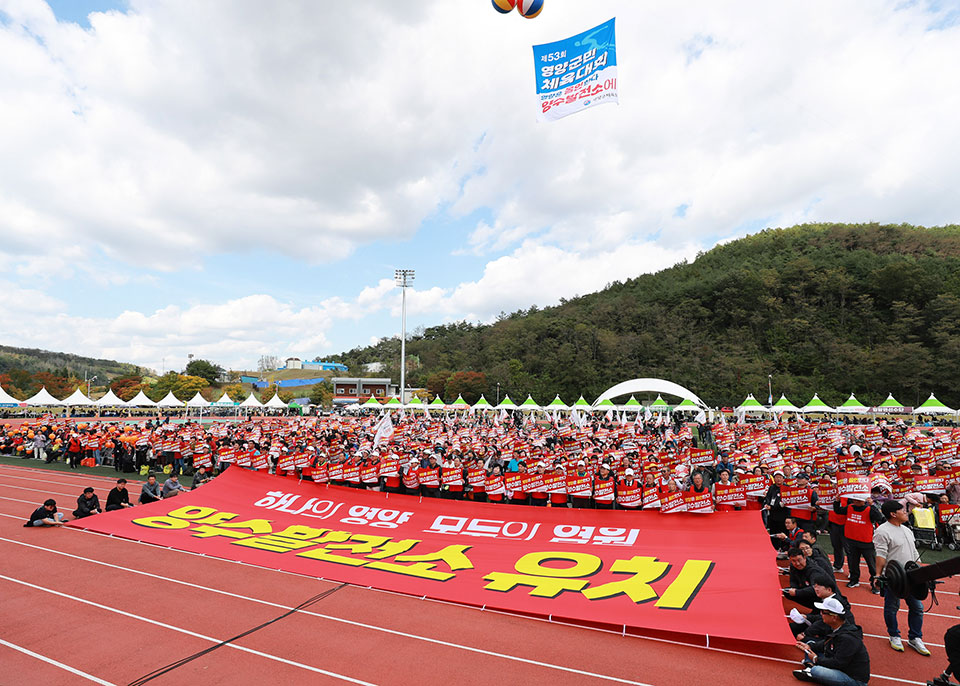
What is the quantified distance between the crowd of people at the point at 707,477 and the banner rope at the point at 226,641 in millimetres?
5479

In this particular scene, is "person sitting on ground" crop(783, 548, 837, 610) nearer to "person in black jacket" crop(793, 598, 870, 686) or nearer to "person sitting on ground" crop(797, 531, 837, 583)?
"person sitting on ground" crop(797, 531, 837, 583)

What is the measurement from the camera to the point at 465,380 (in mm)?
76812

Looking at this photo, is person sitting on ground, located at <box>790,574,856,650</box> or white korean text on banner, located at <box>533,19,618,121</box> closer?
person sitting on ground, located at <box>790,574,856,650</box>

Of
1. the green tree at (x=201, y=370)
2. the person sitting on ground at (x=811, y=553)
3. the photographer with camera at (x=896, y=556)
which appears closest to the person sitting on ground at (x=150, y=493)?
the person sitting on ground at (x=811, y=553)

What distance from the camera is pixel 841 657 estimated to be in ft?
15.5

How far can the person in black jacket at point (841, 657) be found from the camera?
4.70m

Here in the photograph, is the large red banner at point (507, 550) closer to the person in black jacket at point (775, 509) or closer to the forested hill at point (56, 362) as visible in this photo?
the person in black jacket at point (775, 509)

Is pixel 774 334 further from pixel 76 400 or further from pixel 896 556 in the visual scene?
pixel 76 400

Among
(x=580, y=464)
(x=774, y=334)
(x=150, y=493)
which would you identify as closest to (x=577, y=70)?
(x=580, y=464)

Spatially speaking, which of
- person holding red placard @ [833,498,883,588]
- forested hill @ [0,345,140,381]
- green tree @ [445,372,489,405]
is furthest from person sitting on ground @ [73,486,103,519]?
forested hill @ [0,345,140,381]

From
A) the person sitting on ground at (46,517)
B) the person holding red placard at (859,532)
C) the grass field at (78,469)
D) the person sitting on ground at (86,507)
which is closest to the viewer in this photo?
the person holding red placard at (859,532)

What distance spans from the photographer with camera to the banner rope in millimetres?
7039

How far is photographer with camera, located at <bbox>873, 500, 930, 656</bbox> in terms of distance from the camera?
5605 millimetres

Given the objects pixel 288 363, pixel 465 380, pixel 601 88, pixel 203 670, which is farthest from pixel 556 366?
pixel 288 363
